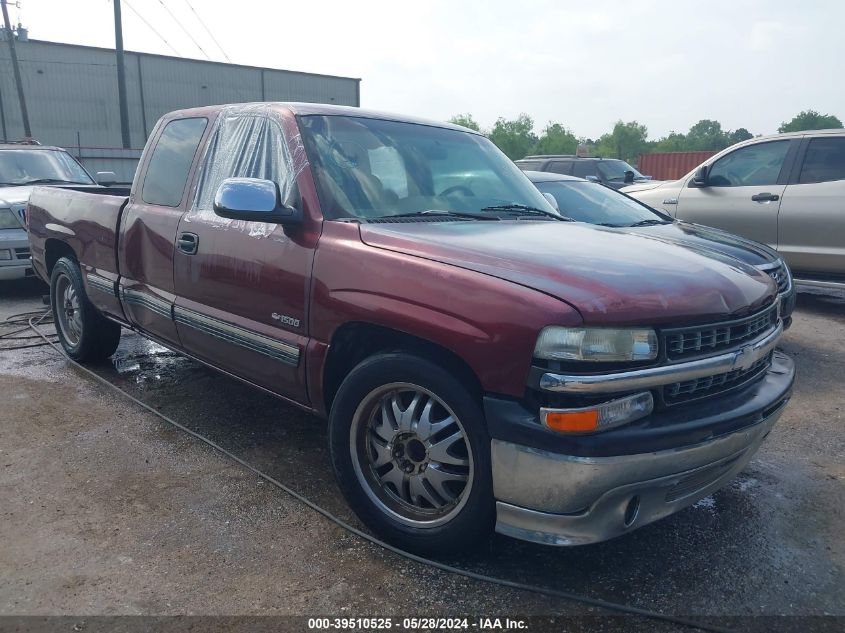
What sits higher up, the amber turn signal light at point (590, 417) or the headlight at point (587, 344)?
the headlight at point (587, 344)

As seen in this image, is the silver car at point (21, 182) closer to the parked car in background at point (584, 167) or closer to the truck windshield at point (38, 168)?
the truck windshield at point (38, 168)

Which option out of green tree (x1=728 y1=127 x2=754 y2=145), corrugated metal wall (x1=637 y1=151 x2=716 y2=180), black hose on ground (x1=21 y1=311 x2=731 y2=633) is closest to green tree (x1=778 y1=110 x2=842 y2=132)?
green tree (x1=728 y1=127 x2=754 y2=145)

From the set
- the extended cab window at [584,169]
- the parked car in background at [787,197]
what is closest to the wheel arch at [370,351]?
the parked car in background at [787,197]

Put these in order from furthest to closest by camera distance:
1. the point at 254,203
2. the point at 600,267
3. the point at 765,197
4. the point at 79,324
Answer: the point at 765,197, the point at 79,324, the point at 254,203, the point at 600,267

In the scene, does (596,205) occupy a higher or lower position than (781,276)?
higher

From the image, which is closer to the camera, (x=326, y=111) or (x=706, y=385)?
(x=706, y=385)

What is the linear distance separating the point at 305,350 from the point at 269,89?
4040 centimetres

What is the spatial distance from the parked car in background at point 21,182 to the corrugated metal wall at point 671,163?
985 inches

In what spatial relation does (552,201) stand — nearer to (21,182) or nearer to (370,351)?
(370,351)

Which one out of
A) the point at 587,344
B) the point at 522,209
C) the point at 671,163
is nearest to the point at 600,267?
the point at 587,344

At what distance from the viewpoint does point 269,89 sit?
133 ft

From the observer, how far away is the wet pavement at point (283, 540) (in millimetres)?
2559

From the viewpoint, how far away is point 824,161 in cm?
732

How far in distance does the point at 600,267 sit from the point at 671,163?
99.7 ft
